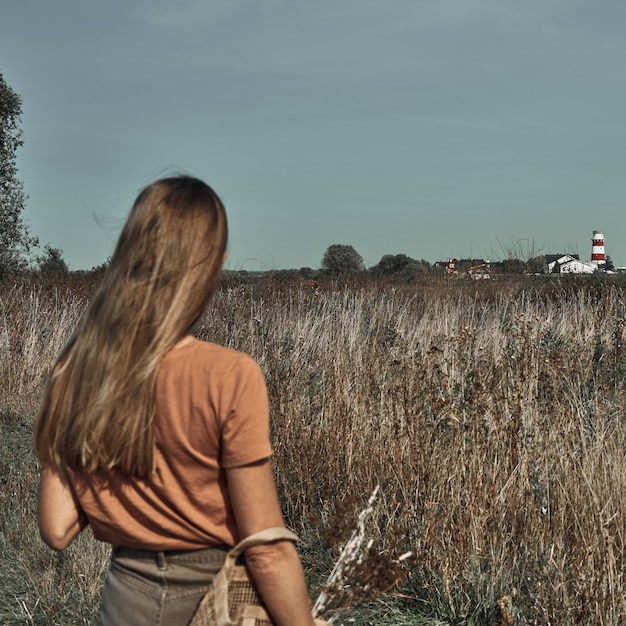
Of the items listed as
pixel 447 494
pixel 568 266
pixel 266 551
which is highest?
pixel 568 266

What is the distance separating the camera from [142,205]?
4.93 ft

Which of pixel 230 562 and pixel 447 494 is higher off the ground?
pixel 230 562

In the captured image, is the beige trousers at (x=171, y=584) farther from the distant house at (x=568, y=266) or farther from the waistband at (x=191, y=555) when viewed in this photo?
the distant house at (x=568, y=266)

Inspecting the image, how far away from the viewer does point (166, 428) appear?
144cm

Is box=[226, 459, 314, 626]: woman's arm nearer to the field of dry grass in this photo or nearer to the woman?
the woman

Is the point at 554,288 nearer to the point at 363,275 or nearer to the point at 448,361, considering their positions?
the point at 363,275

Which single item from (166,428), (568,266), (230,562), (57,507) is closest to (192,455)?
(166,428)

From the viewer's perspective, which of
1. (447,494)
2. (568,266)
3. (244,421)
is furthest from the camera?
(568,266)

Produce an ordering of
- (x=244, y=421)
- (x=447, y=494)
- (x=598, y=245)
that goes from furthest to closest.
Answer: (x=598, y=245), (x=447, y=494), (x=244, y=421)

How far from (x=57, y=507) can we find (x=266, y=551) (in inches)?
17.8

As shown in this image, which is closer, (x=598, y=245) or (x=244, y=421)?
(x=244, y=421)

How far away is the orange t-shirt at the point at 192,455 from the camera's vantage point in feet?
4.57

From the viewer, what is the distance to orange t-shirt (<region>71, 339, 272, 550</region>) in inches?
54.8

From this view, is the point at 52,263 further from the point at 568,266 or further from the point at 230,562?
the point at 230,562
